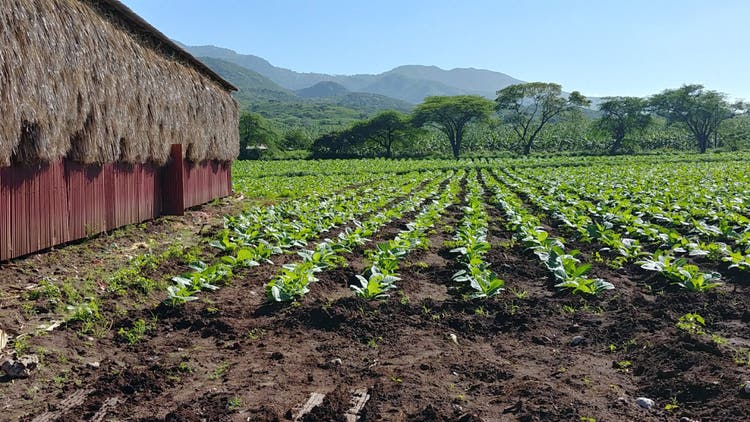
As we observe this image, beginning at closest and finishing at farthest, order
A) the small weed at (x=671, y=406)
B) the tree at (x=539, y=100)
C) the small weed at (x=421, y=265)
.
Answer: the small weed at (x=671, y=406)
the small weed at (x=421, y=265)
the tree at (x=539, y=100)

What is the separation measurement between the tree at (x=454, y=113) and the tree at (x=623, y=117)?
580 inches

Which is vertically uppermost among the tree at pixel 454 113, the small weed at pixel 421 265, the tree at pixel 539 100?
the tree at pixel 539 100

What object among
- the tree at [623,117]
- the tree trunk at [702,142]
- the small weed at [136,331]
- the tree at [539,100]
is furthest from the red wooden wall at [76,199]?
the tree trunk at [702,142]

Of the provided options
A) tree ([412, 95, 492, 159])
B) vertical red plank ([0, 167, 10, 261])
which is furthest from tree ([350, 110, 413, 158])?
vertical red plank ([0, 167, 10, 261])

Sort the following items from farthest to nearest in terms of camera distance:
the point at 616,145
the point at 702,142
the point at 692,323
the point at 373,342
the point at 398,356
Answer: the point at 702,142
the point at 616,145
the point at 692,323
the point at 373,342
the point at 398,356

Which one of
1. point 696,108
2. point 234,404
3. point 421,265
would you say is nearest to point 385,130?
point 696,108

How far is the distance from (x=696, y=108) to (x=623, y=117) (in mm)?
9368

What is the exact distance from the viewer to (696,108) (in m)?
64.4

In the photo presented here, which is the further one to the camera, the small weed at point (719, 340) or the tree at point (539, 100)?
the tree at point (539, 100)

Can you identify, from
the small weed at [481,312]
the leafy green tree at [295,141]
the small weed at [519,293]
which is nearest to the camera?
the small weed at [481,312]

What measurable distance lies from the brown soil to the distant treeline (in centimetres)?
5314

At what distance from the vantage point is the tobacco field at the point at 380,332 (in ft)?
11.0

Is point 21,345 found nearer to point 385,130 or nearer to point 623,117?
point 385,130

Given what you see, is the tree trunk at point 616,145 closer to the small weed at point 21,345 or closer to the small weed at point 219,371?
the small weed at point 219,371
